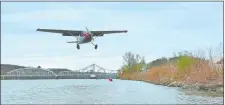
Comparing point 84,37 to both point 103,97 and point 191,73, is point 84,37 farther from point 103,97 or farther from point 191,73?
point 191,73

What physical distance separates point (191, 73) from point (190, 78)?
125 cm

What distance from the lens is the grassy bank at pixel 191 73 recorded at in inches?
1308

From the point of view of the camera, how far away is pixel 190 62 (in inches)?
1670

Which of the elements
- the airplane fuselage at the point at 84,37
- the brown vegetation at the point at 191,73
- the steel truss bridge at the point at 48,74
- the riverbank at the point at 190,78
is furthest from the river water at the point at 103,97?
the steel truss bridge at the point at 48,74

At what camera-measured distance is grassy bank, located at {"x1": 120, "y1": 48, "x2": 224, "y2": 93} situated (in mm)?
33219

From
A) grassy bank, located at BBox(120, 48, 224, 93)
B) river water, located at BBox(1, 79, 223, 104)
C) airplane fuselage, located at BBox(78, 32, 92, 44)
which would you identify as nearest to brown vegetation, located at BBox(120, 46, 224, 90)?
grassy bank, located at BBox(120, 48, 224, 93)

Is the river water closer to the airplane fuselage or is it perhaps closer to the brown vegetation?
the brown vegetation

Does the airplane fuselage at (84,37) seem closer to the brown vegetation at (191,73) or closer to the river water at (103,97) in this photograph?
the river water at (103,97)

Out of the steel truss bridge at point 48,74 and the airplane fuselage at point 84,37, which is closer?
the airplane fuselage at point 84,37

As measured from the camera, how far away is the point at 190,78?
135 feet

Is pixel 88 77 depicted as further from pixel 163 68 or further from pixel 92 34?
pixel 92 34

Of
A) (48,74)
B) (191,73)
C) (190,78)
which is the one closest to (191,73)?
(191,73)

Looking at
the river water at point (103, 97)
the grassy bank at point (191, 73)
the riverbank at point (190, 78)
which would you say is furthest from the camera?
the grassy bank at point (191, 73)

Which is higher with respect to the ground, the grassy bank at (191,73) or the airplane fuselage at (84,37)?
the airplane fuselage at (84,37)
